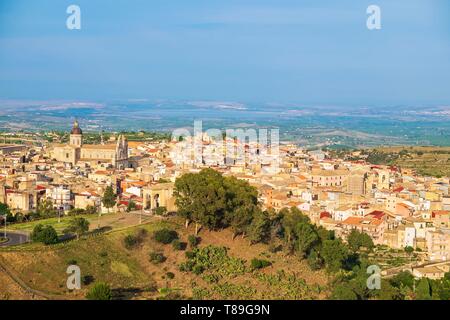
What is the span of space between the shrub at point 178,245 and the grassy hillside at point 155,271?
0.09 meters

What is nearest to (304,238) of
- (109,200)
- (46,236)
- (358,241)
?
(358,241)

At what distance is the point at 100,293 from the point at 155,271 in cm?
251

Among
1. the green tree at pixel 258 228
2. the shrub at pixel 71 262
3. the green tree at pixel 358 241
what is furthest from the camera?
the green tree at pixel 358 241

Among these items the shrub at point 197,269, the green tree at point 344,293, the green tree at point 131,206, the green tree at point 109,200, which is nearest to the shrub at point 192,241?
the shrub at point 197,269

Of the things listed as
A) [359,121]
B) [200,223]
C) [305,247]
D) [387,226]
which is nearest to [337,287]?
[305,247]

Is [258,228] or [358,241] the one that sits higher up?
[258,228]

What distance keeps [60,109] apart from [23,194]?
290ft

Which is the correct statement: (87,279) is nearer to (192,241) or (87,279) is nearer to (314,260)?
(192,241)

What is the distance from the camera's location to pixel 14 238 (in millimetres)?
16047

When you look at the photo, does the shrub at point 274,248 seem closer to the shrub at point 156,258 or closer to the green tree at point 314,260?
the green tree at point 314,260

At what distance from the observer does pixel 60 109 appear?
10912cm

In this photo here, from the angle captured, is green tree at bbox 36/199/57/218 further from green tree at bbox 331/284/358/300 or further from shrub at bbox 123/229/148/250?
green tree at bbox 331/284/358/300

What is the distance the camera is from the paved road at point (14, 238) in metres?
15.4

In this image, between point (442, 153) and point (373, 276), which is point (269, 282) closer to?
point (373, 276)
